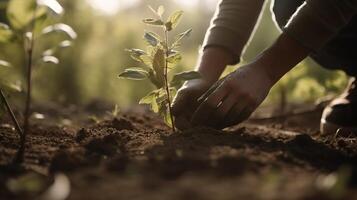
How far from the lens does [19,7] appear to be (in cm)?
153

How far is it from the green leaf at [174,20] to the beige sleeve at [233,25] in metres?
0.57

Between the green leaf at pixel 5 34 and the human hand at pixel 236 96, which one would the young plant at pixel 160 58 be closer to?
the human hand at pixel 236 96

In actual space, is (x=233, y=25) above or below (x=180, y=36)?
above

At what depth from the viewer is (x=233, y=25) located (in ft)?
8.89

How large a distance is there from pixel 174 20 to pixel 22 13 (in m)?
0.75

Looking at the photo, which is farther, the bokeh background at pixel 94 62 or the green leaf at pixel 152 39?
the bokeh background at pixel 94 62

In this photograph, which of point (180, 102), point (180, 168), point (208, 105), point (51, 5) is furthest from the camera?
point (180, 102)

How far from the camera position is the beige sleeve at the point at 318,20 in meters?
2.15

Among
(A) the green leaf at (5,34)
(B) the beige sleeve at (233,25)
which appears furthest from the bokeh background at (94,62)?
(A) the green leaf at (5,34)

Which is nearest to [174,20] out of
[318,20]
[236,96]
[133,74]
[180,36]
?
[180,36]

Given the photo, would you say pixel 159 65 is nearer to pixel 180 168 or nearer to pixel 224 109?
pixel 224 109

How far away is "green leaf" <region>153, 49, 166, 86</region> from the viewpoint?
2.09 meters

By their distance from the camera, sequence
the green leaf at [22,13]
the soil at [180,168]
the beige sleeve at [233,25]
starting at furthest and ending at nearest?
the beige sleeve at [233,25]
the green leaf at [22,13]
the soil at [180,168]

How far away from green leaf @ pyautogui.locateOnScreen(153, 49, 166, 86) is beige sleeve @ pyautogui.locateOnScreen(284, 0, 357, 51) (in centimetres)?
57
